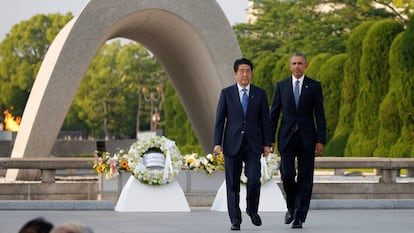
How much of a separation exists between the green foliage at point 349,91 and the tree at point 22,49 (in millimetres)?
73625

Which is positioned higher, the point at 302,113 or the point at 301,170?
the point at 302,113

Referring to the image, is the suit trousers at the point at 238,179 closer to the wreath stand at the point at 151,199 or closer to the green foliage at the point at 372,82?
the wreath stand at the point at 151,199

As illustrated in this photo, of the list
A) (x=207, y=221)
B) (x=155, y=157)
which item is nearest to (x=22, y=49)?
(x=155, y=157)

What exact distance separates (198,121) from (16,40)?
94.3 meters

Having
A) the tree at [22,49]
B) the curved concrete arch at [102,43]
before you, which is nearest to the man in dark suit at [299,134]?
the curved concrete arch at [102,43]

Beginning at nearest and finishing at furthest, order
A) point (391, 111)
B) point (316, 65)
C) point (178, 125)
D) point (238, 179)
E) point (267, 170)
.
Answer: point (238, 179)
point (267, 170)
point (391, 111)
point (316, 65)
point (178, 125)

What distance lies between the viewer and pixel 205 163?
1973 centimetres

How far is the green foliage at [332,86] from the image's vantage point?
49.2 m

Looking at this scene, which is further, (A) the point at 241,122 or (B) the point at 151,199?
(B) the point at 151,199

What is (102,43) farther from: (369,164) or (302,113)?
(302,113)

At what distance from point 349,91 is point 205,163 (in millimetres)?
26607

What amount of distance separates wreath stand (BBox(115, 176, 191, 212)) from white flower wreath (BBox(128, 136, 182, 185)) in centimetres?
13

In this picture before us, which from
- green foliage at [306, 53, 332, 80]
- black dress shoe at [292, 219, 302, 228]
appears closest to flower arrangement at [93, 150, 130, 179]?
black dress shoe at [292, 219, 302, 228]

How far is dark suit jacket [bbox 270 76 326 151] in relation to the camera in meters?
13.8
